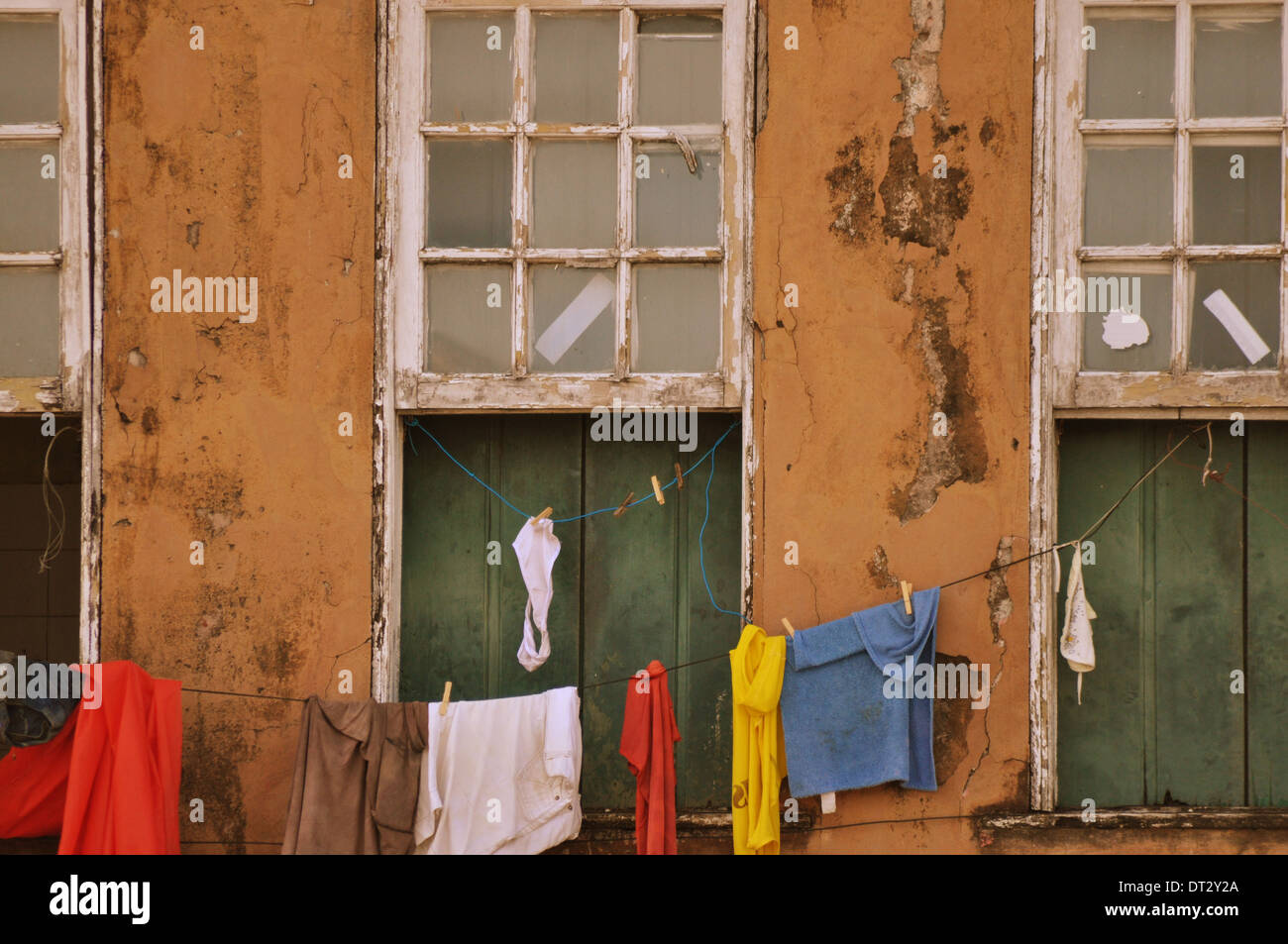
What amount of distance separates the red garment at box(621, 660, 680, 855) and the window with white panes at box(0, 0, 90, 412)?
2.45m

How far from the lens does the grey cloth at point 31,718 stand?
13.4 ft

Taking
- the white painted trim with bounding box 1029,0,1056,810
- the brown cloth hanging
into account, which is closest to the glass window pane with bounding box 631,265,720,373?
the white painted trim with bounding box 1029,0,1056,810

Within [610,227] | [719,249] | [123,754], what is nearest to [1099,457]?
[719,249]

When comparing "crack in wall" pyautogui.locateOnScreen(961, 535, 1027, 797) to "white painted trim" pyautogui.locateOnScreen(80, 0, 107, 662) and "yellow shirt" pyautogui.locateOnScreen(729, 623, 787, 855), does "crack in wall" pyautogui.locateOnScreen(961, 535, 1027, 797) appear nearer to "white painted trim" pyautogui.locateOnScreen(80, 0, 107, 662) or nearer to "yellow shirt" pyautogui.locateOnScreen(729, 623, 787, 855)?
"yellow shirt" pyautogui.locateOnScreen(729, 623, 787, 855)

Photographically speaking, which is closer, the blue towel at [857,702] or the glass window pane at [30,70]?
the blue towel at [857,702]

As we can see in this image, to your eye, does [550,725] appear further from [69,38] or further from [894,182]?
[69,38]

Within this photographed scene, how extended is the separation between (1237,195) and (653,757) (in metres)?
3.04

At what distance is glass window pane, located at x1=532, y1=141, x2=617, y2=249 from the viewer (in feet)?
14.7

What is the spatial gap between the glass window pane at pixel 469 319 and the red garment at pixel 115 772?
1590mm

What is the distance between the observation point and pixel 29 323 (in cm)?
449

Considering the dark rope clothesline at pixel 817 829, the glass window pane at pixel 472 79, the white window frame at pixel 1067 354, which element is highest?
the glass window pane at pixel 472 79

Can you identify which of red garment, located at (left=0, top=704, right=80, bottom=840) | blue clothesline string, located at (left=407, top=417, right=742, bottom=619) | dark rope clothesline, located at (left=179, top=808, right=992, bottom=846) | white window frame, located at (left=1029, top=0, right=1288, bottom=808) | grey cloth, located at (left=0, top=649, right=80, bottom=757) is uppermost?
white window frame, located at (left=1029, top=0, right=1288, bottom=808)

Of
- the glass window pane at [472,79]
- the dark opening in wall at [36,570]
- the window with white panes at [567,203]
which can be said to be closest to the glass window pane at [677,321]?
the window with white panes at [567,203]

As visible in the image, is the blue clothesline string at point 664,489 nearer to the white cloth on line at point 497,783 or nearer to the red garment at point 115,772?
the white cloth on line at point 497,783
